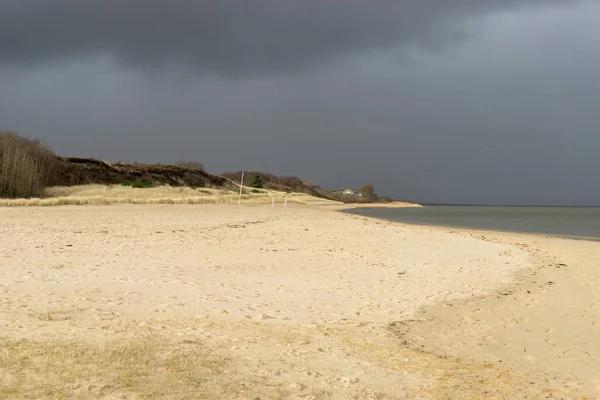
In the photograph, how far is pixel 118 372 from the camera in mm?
5055

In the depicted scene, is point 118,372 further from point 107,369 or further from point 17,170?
point 17,170

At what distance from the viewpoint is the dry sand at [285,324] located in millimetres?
5180

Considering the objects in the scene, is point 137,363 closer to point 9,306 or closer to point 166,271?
point 9,306

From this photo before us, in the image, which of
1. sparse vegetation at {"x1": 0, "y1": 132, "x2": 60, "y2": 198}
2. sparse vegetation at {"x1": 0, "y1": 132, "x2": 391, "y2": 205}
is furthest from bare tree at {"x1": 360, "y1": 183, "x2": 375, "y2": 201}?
sparse vegetation at {"x1": 0, "y1": 132, "x2": 60, "y2": 198}

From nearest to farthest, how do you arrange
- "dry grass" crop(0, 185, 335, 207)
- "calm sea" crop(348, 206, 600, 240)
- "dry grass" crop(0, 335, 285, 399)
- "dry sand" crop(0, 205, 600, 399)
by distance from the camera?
"dry grass" crop(0, 335, 285, 399) → "dry sand" crop(0, 205, 600, 399) → "calm sea" crop(348, 206, 600, 240) → "dry grass" crop(0, 185, 335, 207)

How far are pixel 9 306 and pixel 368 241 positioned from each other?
1390 cm

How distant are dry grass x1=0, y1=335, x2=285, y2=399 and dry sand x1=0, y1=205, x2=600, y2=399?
0.02m

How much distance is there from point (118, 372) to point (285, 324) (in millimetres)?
3073

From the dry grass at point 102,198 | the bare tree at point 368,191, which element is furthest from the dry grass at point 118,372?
the bare tree at point 368,191

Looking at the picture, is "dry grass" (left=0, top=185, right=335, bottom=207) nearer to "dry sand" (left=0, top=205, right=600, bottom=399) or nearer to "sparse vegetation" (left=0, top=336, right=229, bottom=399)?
"dry sand" (left=0, top=205, right=600, bottom=399)

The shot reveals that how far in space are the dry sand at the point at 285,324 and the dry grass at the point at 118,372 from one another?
2cm

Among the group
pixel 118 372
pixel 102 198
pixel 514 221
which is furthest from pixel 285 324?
pixel 514 221

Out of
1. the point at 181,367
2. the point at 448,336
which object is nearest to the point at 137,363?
the point at 181,367

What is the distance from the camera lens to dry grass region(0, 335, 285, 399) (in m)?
4.59
